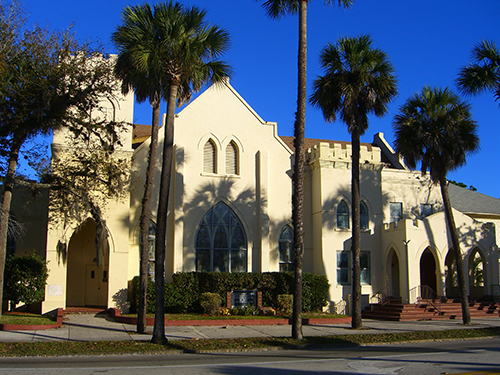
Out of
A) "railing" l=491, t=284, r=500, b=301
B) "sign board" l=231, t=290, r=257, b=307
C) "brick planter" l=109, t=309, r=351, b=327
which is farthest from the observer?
"railing" l=491, t=284, r=500, b=301

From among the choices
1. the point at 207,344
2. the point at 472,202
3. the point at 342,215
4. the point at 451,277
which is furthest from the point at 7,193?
the point at 472,202

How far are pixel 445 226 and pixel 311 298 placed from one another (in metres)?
7.82

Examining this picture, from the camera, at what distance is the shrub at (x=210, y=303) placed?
23094mm

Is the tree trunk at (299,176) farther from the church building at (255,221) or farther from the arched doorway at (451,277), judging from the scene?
the arched doorway at (451,277)

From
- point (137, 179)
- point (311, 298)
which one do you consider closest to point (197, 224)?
point (137, 179)

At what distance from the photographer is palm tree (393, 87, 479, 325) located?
74.0 ft

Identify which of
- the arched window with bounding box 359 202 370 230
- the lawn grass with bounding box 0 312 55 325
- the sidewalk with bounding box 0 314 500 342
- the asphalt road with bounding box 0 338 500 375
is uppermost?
the arched window with bounding box 359 202 370 230

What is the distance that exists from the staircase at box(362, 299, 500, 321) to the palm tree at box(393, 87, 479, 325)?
296cm

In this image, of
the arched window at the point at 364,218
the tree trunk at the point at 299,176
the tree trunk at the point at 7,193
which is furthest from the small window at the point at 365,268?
the tree trunk at the point at 7,193

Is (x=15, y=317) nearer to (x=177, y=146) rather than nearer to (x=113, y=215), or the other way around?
Result: (x=113, y=215)

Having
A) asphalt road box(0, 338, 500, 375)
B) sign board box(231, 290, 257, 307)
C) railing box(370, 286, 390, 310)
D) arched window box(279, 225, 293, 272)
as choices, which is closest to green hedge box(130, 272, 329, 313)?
sign board box(231, 290, 257, 307)

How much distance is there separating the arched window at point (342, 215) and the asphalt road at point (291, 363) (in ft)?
41.8

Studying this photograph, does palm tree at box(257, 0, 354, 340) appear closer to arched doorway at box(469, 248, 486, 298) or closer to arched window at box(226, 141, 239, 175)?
arched window at box(226, 141, 239, 175)

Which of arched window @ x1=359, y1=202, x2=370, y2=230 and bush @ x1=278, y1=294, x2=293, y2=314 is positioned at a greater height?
arched window @ x1=359, y1=202, x2=370, y2=230
